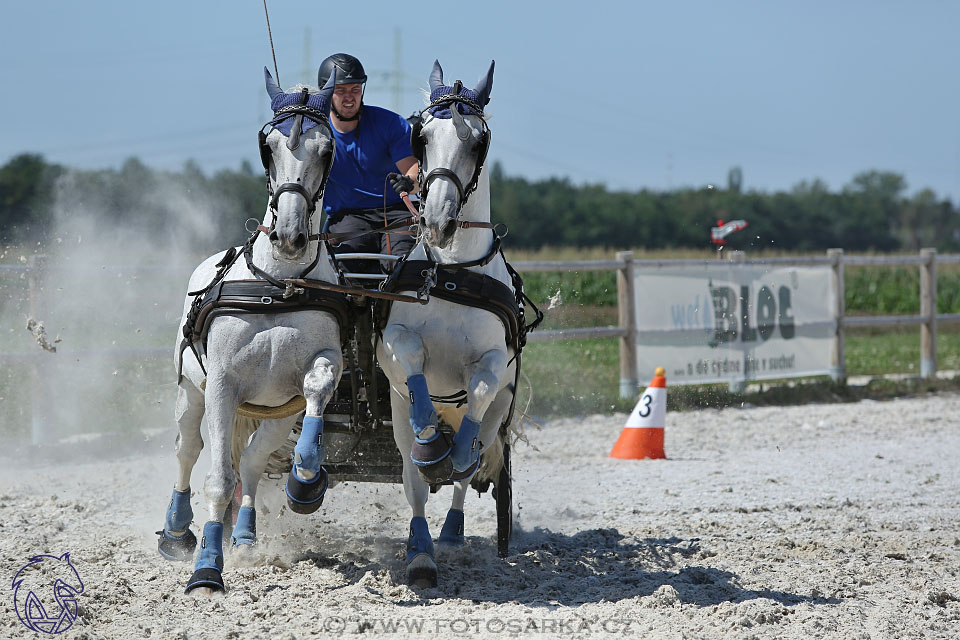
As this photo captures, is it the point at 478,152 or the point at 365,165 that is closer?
the point at 478,152

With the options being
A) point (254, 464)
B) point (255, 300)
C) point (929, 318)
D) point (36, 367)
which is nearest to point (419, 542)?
point (254, 464)

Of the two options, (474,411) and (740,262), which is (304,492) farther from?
(740,262)

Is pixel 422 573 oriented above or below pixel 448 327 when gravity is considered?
below

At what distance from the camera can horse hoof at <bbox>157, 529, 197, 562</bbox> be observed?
4.28 meters

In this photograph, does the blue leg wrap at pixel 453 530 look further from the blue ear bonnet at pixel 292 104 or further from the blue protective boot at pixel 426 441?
the blue ear bonnet at pixel 292 104

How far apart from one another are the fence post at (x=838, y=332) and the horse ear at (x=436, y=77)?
8.19 m

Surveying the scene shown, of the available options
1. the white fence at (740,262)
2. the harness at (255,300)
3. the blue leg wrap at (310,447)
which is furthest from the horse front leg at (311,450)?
the white fence at (740,262)

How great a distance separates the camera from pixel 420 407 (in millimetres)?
3660

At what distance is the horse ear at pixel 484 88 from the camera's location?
383cm

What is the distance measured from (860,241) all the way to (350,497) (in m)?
55.4

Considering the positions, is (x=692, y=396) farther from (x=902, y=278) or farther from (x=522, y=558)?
(x=902, y=278)

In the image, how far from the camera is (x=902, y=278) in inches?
818

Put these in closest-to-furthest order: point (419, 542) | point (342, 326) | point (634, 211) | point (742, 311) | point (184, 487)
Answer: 1. point (342, 326)
2. point (419, 542)
3. point (184, 487)
4. point (742, 311)
5. point (634, 211)

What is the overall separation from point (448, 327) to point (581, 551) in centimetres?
153
